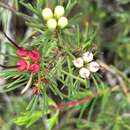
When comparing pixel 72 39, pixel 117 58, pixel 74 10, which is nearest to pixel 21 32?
pixel 74 10

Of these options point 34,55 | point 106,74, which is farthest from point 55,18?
point 106,74

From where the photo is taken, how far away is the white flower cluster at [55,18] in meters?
0.97

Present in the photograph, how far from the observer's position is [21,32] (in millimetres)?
2350

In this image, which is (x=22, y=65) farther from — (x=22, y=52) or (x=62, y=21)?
(x=62, y=21)

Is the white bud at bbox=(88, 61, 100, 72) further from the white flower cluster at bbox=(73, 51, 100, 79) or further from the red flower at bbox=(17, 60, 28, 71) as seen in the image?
the red flower at bbox=(17, 60, 28, 71)

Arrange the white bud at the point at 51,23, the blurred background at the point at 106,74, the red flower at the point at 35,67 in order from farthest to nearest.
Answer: the blurred background at the point at 106,74
the red flower at the point at 35,67
the white bud at the point at 51,23

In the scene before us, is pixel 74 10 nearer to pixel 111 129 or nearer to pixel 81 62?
pixel 111 129

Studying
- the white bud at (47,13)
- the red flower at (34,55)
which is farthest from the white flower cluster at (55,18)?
the red flower at (34,55)

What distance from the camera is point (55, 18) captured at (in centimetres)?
100

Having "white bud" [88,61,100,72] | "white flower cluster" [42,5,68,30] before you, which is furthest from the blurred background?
"white flower cluster" [42,5,68,30]

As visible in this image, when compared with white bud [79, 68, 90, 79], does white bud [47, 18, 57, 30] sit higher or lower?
higher

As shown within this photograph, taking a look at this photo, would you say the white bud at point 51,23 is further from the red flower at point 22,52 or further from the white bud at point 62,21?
the red flower at point 22,52

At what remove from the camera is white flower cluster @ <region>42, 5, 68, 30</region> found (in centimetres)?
97

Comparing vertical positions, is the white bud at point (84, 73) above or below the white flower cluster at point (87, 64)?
below
